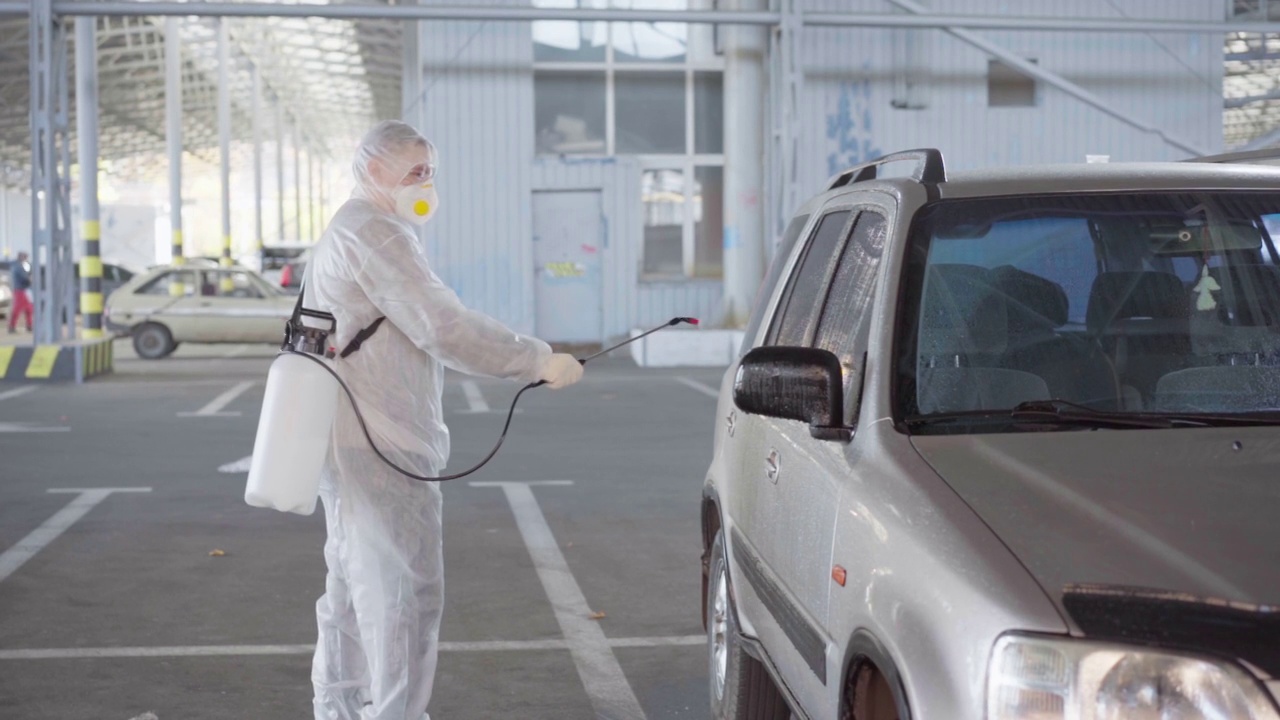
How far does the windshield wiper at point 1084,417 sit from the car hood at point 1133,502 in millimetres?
60

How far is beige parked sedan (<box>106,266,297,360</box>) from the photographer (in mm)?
23375

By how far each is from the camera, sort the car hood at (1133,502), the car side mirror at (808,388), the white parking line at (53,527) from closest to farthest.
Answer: the car hood at (1133,502), the car side mirror at (808,388), the white parking line at (53,527)

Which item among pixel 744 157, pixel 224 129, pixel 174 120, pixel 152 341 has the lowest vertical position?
pixel 152 341

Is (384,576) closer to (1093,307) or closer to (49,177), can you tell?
(1093,307)

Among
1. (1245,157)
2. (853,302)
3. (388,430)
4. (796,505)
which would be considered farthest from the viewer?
(1245,157)

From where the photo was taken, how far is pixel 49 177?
1866 centimetres

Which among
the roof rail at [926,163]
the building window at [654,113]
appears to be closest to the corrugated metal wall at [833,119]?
the building window at [654,113]

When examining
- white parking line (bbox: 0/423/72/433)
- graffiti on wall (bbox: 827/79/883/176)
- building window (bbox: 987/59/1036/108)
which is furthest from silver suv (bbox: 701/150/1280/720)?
building window (bbox: 987/59/1036/108)

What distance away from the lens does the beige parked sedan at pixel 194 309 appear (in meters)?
23.4

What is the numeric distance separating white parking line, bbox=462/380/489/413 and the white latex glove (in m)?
11.0

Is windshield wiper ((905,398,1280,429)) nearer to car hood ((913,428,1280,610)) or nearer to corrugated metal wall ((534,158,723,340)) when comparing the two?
car hood ((913,428,1280,610))

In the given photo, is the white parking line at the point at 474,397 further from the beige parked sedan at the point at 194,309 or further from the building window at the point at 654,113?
the building window at the point at 654,113

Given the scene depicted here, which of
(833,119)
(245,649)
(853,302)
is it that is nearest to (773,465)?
(853,302)

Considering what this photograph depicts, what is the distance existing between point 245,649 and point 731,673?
238cm
